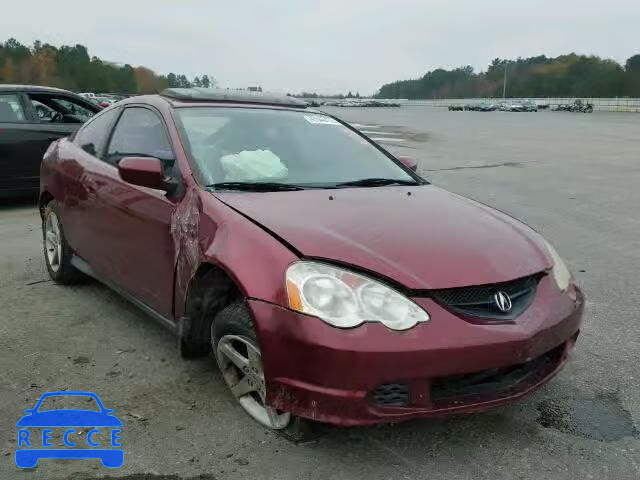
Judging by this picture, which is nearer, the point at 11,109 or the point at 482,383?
the point at 482,383

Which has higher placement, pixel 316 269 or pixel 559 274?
pixel 316 269

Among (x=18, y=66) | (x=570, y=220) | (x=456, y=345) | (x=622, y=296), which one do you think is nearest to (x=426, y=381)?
(x=456, y=345)

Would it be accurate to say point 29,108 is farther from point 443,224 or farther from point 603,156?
point 603,156

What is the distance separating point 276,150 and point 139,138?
3.03 ft

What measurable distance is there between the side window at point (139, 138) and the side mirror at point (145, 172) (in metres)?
0.15

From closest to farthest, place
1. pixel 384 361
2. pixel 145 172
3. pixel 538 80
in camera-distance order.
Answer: pixel 384 361 < pixel 145 172 < pixel 538 80

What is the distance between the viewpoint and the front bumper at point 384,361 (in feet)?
7.49

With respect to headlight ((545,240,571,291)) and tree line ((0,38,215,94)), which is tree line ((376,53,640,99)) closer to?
tree line ((0,38,215,94))

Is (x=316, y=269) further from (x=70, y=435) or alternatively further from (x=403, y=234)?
(x=70, y=435)

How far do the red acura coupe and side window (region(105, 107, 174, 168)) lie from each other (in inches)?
0.6

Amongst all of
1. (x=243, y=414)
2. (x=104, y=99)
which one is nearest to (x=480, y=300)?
(x=243, y=414)

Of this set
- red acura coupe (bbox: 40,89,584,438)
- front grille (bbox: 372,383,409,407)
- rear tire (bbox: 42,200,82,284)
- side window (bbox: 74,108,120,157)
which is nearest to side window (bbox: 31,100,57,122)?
rear tire (bbox: 42,200,82,284)

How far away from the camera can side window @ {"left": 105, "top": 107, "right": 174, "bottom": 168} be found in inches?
140

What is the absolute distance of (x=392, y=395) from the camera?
2355 mm
